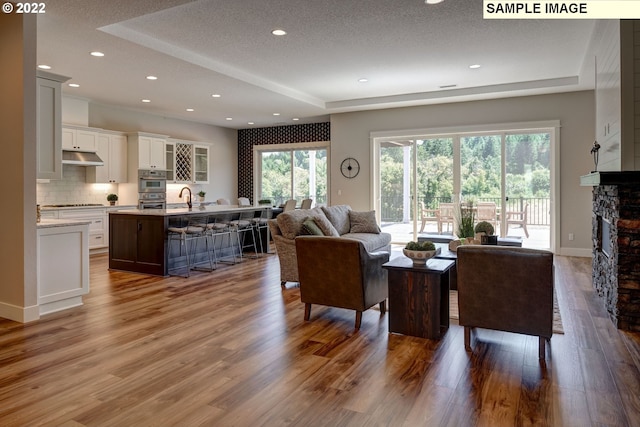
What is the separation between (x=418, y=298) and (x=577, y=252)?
17.9 feet

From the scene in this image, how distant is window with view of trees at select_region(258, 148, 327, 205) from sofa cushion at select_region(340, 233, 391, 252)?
3943 millimetres

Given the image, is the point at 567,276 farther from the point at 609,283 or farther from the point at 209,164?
the point at 209,164

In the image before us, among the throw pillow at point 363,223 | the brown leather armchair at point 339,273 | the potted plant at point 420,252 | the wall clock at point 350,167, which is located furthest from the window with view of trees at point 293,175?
the potted plant at point 420,252

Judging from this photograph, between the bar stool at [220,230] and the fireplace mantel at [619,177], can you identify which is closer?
the fireplace mantel at [619,177]

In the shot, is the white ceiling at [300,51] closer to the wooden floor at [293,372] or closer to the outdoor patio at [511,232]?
Answer: the outdoor patio at [511,232]

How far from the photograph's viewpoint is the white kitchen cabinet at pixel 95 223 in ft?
23.6

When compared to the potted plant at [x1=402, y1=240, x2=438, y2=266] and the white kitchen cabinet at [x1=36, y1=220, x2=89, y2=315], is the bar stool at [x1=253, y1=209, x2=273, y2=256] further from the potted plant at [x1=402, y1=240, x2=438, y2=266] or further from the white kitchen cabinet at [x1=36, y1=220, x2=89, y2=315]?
the potted plant at [x1=402, y1=240, x2=438, y2=266]

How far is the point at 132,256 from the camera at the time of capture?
6.08m

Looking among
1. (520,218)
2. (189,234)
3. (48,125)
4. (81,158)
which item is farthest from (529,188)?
(81,158)

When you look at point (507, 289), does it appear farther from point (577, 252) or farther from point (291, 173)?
point (291, 173)

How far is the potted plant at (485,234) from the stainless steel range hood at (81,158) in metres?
6.40

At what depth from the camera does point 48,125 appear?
4262 mm

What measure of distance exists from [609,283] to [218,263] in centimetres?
515

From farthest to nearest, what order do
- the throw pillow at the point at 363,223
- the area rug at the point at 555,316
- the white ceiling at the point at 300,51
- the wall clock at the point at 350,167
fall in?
the wall clock at the point at 350,167
the throw pillow at the point at 363,223
the white ceiling at the point at 300,51
the area rug at the point at 555,316
